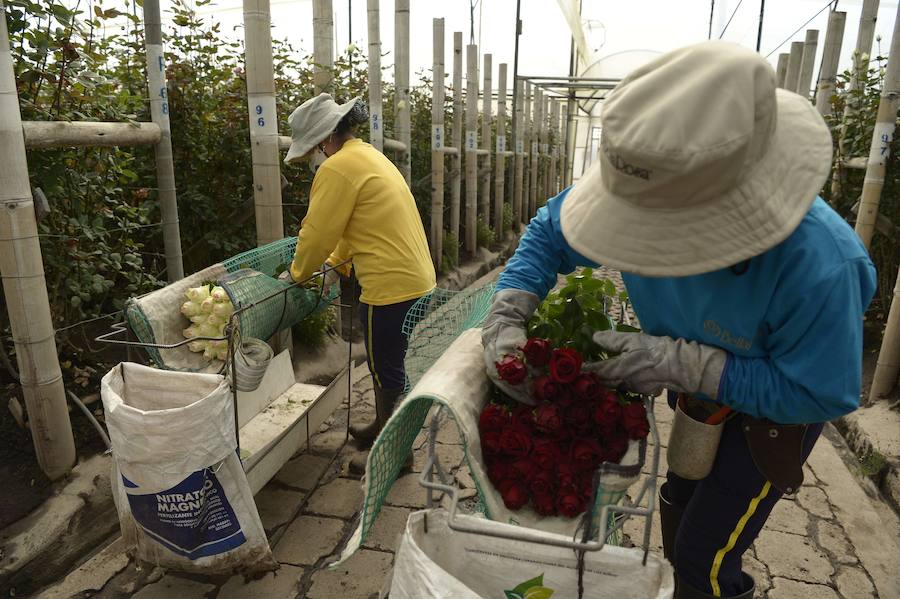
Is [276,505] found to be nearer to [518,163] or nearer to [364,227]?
[364,227]

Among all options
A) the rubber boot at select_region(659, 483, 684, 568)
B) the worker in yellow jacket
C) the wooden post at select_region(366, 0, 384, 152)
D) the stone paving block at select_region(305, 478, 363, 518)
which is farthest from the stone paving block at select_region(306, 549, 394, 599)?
the wooden post at select_region(366, 0, 384, 152)

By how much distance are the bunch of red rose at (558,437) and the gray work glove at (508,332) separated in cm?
6

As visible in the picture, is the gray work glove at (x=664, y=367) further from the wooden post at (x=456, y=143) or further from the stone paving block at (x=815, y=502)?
the wooden post at (x=456, y=143)

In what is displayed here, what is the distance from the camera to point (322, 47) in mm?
5160

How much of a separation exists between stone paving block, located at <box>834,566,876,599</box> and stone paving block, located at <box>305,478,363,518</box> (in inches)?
87.5

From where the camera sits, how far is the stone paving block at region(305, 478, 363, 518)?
3.34 m

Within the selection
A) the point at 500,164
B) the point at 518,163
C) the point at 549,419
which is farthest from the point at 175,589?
the point at 518,163

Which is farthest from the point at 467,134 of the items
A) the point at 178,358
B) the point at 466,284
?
the point at 178,358

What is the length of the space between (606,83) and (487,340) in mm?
13438

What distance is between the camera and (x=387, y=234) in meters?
3.30

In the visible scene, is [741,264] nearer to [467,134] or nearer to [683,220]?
[683,220]

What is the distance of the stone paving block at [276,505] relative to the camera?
3240 millimetres

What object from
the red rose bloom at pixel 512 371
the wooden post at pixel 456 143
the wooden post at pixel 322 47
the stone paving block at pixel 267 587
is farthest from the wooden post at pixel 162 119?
the wooden post at pixel 456 143

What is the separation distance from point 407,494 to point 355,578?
70 cm
